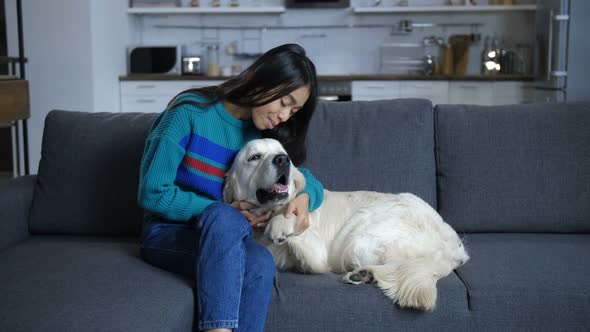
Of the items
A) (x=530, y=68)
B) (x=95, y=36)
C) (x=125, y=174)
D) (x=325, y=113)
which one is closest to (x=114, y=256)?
A: (x=125, y=174)

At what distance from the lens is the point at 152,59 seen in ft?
20.8

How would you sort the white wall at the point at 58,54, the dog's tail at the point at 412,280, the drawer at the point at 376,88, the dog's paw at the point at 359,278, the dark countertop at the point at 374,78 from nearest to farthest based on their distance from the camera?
the dog's tail at the point at 412,280, the dog's paw at the point at 359,278, the white wall at the point at 58,54, the dark countertop at the point at 374,78, the drawer at the point at 376,88

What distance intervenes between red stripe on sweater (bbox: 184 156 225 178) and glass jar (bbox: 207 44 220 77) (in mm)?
4411

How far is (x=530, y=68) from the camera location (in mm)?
6484

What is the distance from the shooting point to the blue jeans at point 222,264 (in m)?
1.71

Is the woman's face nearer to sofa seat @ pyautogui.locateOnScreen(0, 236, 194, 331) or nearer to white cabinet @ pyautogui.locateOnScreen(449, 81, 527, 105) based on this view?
sofa seat @ pyautogui.locateOnScreen(0, 236, 194, 331)

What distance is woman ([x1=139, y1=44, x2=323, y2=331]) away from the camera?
176 centimetres

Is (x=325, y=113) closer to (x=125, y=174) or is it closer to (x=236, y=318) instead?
(x=125, y=174)

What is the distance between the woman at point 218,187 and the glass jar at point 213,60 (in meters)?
4.31

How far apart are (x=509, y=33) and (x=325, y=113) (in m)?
4.53

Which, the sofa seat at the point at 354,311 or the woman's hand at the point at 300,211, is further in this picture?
the woman's hand at the point at 300,211

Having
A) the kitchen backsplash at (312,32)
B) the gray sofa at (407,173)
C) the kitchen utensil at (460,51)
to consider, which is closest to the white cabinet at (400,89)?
the kitchen utensil at (460,51)

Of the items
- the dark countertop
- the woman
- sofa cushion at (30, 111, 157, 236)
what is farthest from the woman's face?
the dark countertop

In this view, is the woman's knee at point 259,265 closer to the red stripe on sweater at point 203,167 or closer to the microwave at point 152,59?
the red stripe on sweater at point 203,167
